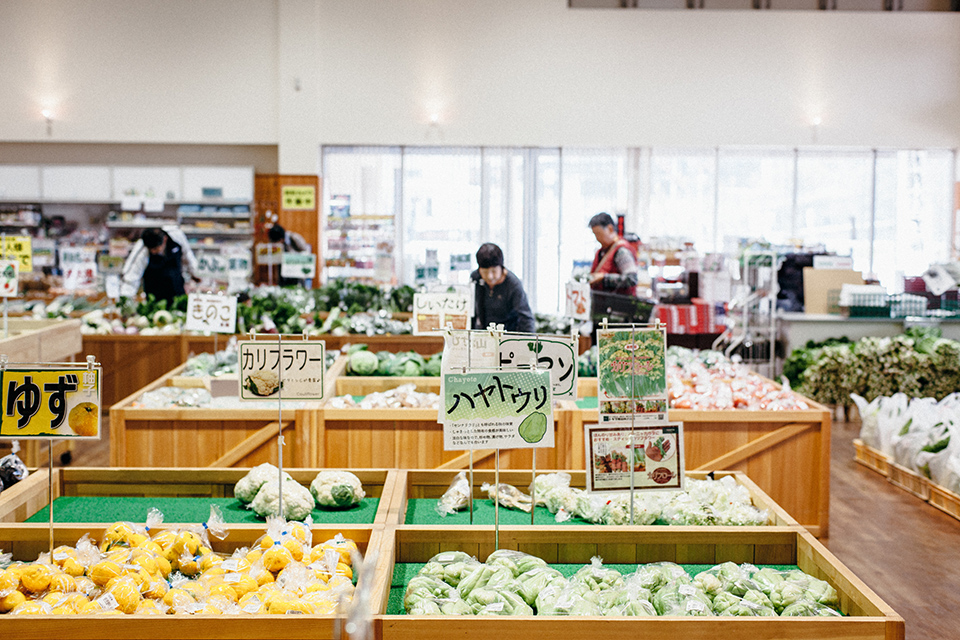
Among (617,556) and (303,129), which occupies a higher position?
(303,129)

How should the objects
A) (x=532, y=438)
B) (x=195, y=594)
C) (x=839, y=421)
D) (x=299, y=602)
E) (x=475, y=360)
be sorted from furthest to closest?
(x=839, y=421) < (x=475, y=360) < (x=532, y=438) < (x=195, y=594) < (x=299, y=602)

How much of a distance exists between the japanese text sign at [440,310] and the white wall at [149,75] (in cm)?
675

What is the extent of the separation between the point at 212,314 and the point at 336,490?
2.13 metres

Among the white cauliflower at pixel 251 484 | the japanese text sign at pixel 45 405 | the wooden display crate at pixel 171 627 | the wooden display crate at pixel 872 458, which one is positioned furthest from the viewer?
the wooden display crate at pixel 872 458

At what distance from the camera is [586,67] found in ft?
34.0

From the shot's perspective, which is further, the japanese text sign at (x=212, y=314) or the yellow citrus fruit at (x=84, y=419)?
the japanese text sign at (x=212, y=314)

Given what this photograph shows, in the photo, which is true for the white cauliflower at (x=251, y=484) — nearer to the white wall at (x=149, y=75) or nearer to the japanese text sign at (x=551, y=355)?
the japanese text sign at (x=551, y=355)

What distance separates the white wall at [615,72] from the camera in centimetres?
1030

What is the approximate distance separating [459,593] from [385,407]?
210 cm

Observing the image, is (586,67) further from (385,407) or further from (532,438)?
(532,438)

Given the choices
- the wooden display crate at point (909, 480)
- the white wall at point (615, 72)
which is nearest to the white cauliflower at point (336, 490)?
the wooden display crate at point (909, 480)

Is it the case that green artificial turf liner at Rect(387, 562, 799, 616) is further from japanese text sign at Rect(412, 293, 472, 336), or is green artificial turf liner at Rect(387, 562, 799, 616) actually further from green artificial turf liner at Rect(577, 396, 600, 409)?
japanese text sign at Rect(412, 293, 472, 336)

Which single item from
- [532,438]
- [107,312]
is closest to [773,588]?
[532,438]

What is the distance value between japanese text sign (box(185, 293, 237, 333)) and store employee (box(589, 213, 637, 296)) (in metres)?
2.41
